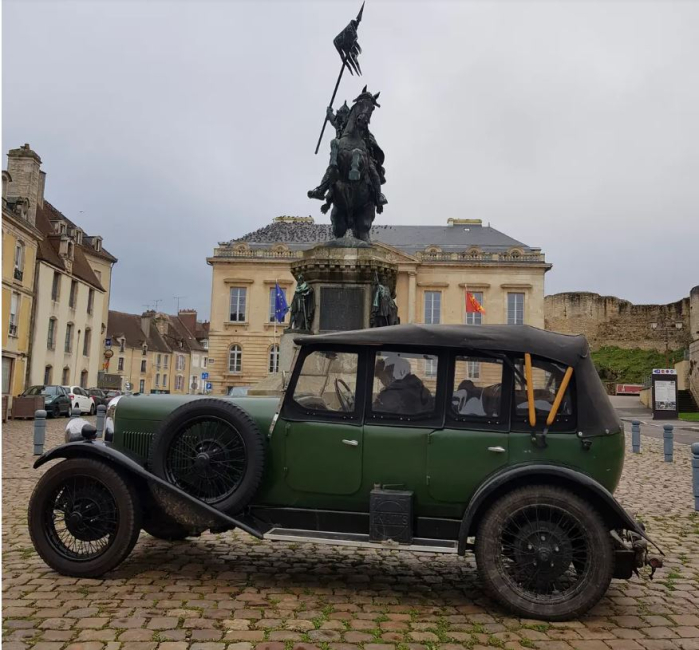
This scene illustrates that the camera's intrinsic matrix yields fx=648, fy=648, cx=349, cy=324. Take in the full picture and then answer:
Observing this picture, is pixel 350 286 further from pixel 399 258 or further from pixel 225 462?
pixel 399 258

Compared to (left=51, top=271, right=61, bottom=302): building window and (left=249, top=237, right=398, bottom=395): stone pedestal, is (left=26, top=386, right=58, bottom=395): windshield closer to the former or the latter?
(left=51, top=271, right=61, bottom=302): building window

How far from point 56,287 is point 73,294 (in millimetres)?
2330

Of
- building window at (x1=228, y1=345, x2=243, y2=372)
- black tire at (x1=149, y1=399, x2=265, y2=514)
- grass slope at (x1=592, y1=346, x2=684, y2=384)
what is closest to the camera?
black tire at (x1=149, y1=399, x2=265, y2=514)

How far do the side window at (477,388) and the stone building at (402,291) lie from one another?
4363cm

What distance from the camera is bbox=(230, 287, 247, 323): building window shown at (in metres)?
49.9

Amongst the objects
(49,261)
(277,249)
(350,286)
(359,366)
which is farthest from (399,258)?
(359,366)

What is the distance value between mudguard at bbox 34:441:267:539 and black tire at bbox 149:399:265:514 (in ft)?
0.28

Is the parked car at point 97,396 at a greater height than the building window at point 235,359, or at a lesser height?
lesser

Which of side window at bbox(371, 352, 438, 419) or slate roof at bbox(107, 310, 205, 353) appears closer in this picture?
side window at bbox(371, 352, 438, 419)

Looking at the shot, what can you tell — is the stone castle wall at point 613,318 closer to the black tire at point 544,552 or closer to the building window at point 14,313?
the building window at point 14,313

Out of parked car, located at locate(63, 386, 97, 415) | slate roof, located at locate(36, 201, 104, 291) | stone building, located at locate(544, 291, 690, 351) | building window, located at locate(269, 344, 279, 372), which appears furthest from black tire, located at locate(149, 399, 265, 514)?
stone building, located at locate(544, 291, 690, 351)

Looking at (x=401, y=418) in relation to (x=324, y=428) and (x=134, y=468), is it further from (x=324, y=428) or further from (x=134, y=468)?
(x=134, y=468)

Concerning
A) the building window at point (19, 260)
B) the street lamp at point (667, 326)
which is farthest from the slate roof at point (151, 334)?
the street lamp at point (667, 326)

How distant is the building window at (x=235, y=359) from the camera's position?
50219mm
